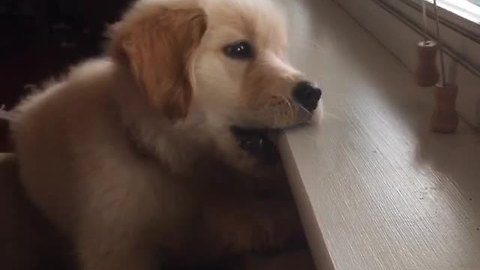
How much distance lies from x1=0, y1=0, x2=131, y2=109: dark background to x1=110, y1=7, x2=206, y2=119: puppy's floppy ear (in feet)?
6.10

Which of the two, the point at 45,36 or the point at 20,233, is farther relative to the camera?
the point at 45,36

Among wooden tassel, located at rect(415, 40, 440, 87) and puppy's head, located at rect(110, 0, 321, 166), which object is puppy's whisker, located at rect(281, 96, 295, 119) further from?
wooden tassel, located at rect(415, 40, 440, 87)

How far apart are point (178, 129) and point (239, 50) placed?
0.15 m

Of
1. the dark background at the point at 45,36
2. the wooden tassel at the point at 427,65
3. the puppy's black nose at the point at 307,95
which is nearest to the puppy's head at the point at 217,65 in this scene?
the puppy's black nose at the point at 307,95

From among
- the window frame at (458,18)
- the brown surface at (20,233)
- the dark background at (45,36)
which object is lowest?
the dark background at (45,36)

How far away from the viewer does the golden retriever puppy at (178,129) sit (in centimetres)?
102

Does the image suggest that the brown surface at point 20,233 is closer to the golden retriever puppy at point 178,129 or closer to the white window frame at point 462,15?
the golden retriever puppy at point 178,129

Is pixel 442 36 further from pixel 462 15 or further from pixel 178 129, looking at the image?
pixel 178 129

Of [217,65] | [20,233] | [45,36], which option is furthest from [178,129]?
[45,36]

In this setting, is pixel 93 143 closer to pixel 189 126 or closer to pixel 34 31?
pixel 189 126

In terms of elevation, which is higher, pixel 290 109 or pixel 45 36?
pixel 290 109

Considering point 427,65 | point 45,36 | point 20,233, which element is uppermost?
point 427,65

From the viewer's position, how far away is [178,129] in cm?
109

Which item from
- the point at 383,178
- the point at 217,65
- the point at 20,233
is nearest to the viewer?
the point at 383,178
